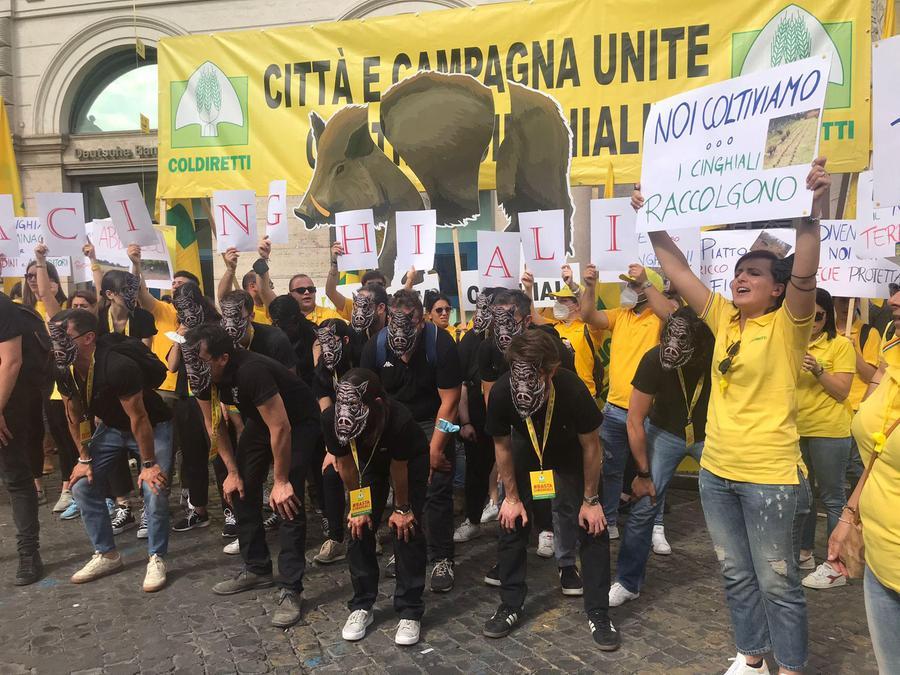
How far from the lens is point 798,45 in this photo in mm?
6109

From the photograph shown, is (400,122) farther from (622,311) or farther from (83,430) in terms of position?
(83,430)

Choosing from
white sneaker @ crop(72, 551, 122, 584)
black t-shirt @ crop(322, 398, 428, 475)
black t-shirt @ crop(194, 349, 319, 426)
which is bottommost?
white sneaker @ crop(72, 551, 122, 584)

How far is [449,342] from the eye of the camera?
4797 mm

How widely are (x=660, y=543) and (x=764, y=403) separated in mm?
2571

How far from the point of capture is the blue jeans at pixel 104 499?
4.75m

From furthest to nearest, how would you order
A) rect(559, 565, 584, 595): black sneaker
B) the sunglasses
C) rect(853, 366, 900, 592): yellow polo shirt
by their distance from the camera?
rect(559, 565, 584, 595): black sneaker < the sunglasses < rect(853, 366, 900, 592): yellow polo shirt

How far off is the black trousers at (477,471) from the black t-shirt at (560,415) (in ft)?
4.90

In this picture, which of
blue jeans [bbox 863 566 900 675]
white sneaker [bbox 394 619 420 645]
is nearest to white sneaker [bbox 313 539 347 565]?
white sneaker [bbox 394 619 420 645]

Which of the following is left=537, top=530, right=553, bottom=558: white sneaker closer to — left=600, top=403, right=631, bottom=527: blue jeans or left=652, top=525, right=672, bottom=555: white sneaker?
left=600, top=403, right=631, bottom=527: blue jeans

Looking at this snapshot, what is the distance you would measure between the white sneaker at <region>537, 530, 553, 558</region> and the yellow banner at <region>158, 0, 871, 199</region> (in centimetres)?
354

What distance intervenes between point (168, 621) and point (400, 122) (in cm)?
535

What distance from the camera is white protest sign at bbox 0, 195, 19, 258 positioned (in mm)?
6492

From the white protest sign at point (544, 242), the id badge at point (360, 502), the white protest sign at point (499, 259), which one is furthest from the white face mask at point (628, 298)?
the id badge at point (360, 502)

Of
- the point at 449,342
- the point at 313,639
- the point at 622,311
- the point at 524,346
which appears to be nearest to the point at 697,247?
the point at 622,311
